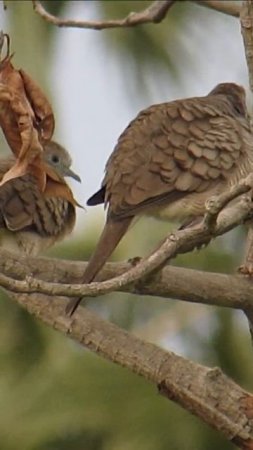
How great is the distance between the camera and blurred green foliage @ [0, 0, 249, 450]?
3.24 metres

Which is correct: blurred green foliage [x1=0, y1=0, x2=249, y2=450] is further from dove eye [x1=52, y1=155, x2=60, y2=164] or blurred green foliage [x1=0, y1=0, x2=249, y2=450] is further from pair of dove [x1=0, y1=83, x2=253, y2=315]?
dove eye [x1=52, y1=155, x2=60, y2=164]

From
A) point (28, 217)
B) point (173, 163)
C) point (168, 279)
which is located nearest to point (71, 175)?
point (28, 217)

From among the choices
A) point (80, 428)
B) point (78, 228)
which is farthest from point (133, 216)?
point (78, 228)

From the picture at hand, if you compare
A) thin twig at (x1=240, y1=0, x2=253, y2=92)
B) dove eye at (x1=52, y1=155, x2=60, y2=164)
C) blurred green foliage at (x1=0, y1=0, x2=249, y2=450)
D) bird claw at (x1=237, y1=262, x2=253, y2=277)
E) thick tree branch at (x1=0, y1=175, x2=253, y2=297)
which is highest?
thin twig at (x1=240, y1=0, x2=253, y2=92)

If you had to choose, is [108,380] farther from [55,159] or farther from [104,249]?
[55,159]

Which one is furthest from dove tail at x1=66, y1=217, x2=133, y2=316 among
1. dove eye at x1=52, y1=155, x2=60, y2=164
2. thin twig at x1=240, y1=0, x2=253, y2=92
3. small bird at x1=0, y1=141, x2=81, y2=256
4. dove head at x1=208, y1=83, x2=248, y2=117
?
dove eye at x1=52, y1=155, x2=60, y2=164

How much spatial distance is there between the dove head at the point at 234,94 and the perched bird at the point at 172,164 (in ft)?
0.73

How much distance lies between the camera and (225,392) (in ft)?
9.32

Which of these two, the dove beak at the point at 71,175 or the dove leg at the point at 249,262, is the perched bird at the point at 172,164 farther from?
the dove beak at the point at 71,175

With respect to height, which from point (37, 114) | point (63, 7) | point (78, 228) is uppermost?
point (37, 114)

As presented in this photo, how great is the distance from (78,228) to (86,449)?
1238mm

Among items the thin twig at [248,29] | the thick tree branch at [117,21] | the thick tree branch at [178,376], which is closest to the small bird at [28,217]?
the thick tree branch at [117,21]

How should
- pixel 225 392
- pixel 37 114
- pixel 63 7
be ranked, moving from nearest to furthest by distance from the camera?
pixel 37 114 < pixel 225 392 < pixel 63 7

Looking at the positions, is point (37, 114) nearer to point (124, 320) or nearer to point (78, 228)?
point (124, 320)
